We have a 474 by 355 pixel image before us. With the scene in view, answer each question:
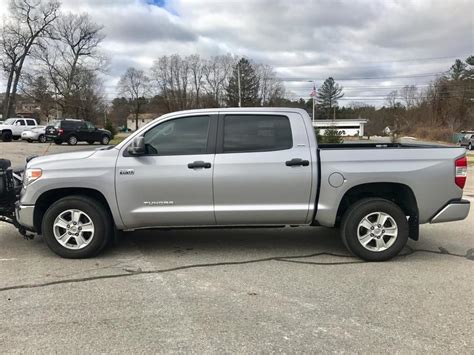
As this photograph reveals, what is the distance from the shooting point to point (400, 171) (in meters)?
5.16

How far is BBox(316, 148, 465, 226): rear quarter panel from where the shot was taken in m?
5.16

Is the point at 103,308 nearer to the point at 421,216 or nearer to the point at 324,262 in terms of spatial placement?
the point at 324,262

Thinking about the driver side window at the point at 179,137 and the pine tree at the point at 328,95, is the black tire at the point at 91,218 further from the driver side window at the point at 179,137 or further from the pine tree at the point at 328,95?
the pine tree at the point at 328,95

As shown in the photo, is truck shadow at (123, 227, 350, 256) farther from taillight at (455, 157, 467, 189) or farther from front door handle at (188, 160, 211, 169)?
taillight at (455, 157, 467, 189)

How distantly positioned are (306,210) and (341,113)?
123267 millimetres

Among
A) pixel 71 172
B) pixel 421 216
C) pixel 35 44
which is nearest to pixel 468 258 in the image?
pixel 421 216

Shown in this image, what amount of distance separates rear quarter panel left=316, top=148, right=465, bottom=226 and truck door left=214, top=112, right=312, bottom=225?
26 centimetres

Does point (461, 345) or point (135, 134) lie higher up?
point (135, 134)

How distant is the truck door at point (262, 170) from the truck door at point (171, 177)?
5.7 inches

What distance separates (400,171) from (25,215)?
14.7 feet

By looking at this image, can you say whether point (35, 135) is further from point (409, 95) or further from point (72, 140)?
point (409, 95)

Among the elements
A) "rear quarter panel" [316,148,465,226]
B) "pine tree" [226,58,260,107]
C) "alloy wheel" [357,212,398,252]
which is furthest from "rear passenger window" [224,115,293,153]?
"pine tree" [226,58,260,107]

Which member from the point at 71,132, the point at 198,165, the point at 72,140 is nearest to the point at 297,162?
the point at 198,165

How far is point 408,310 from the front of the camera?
3.93 m
